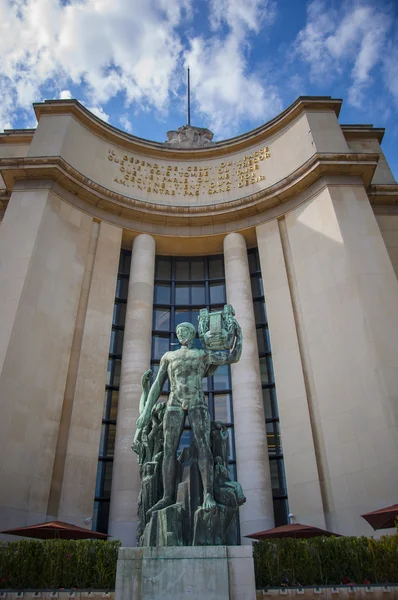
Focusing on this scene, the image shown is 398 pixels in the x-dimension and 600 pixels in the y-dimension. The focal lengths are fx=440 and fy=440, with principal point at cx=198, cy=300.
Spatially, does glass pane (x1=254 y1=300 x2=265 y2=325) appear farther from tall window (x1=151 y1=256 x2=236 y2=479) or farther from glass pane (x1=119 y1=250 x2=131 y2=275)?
glass pane (x1=119 y1=250 x2=131 y2=275)

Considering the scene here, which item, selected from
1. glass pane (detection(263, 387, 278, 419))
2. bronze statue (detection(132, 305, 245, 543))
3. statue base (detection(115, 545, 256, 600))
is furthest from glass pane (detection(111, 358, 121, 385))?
statue base (detection(115, 545, 256, 600))

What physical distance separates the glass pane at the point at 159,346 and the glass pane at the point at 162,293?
2.70m

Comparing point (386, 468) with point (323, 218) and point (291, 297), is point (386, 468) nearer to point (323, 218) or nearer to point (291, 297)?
point (291, 297)

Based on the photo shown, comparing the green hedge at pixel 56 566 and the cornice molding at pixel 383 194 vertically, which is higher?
the cornice molding at pixel 383 194

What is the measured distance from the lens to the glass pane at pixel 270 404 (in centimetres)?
2191

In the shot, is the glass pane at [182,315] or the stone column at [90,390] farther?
the glass pane at [182,315]

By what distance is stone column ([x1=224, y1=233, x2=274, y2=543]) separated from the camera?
59.2ft

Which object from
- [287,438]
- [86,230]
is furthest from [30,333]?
[287,438]

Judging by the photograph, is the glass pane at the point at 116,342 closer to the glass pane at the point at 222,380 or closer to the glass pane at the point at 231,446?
the glass pane at the point at 222,380

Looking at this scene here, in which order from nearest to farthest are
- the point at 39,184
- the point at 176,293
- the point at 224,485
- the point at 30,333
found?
the point at 224,485, the point at 30,333, the point at 39,184, the point at 176,293

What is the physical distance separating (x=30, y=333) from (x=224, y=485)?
539 inches

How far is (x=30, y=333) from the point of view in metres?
19.4

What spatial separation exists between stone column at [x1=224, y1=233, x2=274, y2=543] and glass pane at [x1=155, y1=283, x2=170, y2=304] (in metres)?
4.16

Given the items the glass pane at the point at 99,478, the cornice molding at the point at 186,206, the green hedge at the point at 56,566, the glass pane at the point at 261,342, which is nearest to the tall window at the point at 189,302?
the glass pane at the point at 261,342
